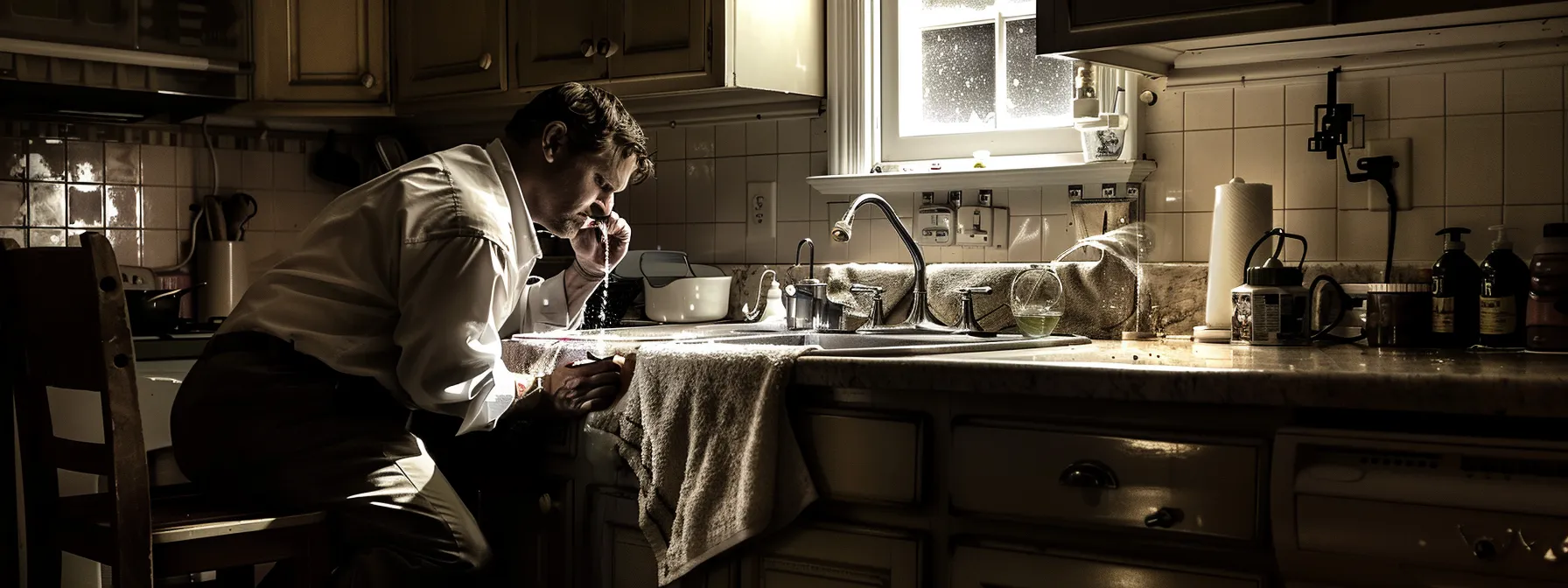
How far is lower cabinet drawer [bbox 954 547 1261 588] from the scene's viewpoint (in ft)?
4.97

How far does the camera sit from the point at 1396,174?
2.09 metres

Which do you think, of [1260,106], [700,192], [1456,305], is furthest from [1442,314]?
[700,192]

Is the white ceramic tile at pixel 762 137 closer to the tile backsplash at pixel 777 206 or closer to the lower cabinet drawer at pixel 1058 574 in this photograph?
the tile backsplash at pixel 777 206

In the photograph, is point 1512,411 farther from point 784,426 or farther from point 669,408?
point 669,408

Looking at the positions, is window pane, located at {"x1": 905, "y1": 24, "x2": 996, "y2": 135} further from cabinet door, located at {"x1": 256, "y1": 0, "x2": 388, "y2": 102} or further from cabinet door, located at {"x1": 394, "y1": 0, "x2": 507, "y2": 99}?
cabinet door, located at {"x1": 256, "y1": 0, "x2": 388, "y2": 102}

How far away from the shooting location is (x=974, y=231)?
2.56 m

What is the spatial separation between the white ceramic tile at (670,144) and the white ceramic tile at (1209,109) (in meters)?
1.26

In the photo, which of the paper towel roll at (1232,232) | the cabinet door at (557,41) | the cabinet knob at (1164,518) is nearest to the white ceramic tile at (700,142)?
the cabinet door at (557,41)

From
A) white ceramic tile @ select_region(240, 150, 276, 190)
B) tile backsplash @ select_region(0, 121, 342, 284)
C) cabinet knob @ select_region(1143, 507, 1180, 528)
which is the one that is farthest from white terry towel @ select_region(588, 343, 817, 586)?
white ceramic tile @ select_region(240, 150, 276, 190)

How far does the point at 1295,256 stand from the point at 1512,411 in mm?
870

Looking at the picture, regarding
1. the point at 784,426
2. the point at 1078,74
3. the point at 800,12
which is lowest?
the point at 784,426

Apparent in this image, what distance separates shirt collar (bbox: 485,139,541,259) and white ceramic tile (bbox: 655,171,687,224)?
1.12m

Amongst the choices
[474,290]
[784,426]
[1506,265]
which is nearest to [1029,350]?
[784,426]

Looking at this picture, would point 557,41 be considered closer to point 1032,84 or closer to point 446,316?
point 1032,84
